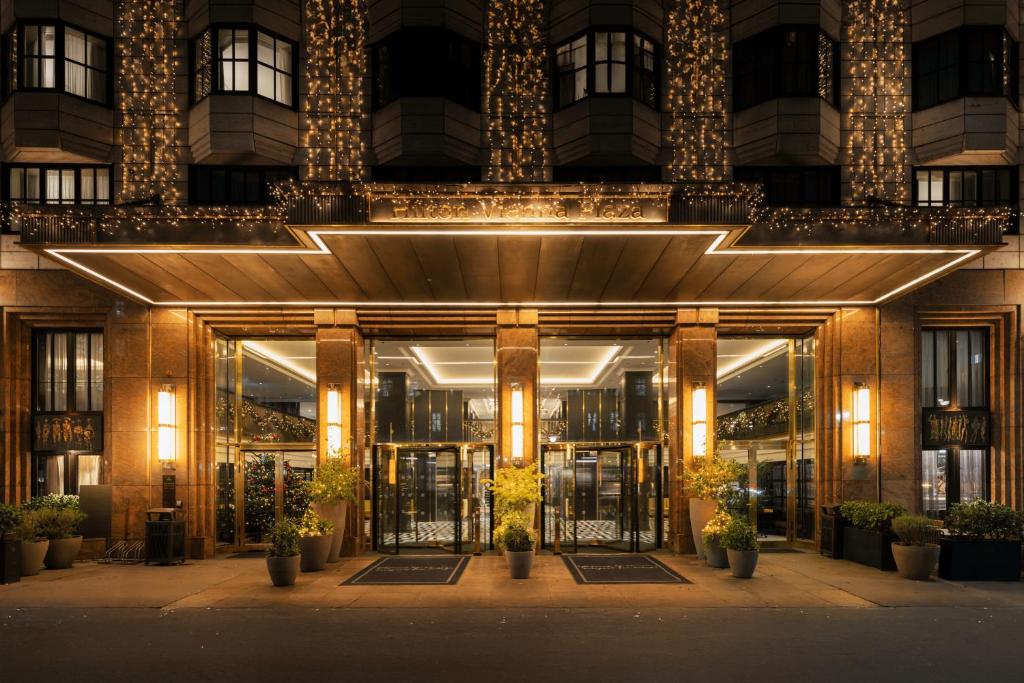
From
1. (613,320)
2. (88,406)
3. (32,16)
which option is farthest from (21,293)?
(613,320)

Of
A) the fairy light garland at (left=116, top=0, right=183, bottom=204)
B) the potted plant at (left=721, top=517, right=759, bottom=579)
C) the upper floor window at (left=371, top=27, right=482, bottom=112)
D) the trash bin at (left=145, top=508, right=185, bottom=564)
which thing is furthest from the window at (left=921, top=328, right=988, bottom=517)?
the fairy light garland at (left=116, top=0, right=183, bottom=204)

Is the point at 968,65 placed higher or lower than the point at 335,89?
higher

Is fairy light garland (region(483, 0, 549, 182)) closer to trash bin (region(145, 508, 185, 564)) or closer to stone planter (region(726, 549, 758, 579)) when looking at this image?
stone planter (region(726, 549, 758, 579))

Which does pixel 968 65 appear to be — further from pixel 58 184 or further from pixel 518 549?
pixel 58 184

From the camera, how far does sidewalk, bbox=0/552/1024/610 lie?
12.1 m

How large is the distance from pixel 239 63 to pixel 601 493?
12.3m

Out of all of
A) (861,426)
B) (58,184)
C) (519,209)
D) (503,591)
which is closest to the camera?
(519,209)

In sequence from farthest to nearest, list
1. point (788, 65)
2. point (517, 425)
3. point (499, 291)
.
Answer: point (517, 425), point (788, 65), point (499, 291)

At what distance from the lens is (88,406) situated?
18.5m

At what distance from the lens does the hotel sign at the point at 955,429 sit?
18.4m

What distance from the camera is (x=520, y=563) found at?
1432 centimetres

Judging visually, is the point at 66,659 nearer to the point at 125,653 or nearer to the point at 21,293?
the point at 125,653

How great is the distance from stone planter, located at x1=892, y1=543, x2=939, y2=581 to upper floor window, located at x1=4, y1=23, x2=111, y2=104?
18.6 meters

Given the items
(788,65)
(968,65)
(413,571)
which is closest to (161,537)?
(413,571)
